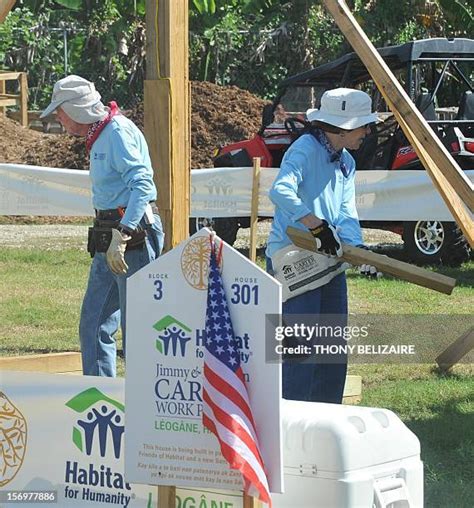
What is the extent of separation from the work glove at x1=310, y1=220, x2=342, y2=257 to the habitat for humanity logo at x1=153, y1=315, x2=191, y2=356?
170 centimetres

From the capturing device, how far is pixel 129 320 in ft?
15.1

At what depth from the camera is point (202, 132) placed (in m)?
22.1

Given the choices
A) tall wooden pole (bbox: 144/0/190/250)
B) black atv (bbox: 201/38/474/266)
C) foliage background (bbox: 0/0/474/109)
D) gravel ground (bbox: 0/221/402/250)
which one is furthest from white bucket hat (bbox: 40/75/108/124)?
foliage background (bbox: 0/0/474/109)

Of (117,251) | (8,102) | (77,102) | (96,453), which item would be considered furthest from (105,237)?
(8,102)

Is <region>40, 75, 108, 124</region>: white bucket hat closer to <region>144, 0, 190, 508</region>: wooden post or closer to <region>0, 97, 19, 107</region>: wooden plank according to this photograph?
<region>144, 0, 190, 508</region>: wooden post

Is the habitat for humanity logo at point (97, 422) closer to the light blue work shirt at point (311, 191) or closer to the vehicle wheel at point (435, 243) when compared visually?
the light blue work shirt at point (311, 191)

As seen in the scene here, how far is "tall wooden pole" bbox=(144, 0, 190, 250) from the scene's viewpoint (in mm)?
5199

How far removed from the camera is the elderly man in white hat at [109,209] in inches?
257

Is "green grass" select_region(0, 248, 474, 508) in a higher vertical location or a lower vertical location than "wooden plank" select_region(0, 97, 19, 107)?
lower

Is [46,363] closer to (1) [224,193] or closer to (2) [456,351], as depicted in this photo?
(2) [456,351]

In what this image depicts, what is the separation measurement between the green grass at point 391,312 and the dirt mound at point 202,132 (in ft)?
21.6

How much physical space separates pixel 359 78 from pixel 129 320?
1163 centimetres

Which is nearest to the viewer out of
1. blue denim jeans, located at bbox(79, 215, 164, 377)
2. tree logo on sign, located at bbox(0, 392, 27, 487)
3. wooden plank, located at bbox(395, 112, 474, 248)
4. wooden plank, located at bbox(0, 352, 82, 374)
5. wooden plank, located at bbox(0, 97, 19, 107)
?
tree logo on sign, located at bbox(0, 392, 27, 487)

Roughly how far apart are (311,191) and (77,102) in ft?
4.57
